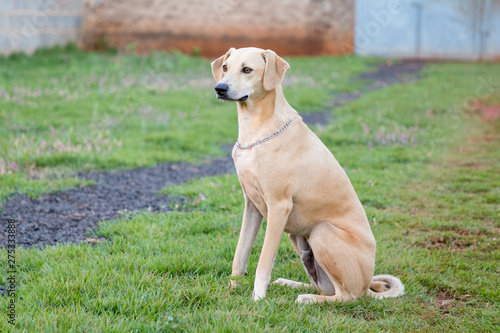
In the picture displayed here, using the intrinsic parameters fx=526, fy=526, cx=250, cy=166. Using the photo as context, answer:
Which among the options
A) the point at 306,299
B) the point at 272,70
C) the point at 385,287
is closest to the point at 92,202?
the point at 272,70

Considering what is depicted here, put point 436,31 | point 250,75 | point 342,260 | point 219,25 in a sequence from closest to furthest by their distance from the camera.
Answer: point 342,260 < point 250,75 < point 219,25 < point 436,31

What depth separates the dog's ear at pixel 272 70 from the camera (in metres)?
3.67

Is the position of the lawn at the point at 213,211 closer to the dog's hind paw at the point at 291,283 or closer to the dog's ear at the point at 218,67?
the dog's hind paw at the point at 291,283

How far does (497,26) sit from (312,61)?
9.84 meters

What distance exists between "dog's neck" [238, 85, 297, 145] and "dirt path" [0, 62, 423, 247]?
1829 millimetres

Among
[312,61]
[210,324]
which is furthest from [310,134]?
[312,61]

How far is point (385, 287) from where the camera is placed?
3.86 m

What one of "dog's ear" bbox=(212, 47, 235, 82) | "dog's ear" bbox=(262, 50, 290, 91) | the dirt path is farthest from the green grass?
"dog's ear" bbox=(262, 50, 290, 91)

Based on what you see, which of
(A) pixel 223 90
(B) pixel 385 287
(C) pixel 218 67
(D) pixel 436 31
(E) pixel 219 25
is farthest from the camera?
(D) pixel 436 31

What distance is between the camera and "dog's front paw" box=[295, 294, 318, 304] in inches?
138

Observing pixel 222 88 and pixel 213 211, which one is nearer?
pixel 222 88

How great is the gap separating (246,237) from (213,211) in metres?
1.55

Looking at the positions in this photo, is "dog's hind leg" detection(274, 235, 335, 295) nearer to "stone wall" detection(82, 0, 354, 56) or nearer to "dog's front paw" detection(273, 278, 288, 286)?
"dog's front paw" detection(273, 278, 288, 286)

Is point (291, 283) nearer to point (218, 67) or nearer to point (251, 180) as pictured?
point (251, 180)
